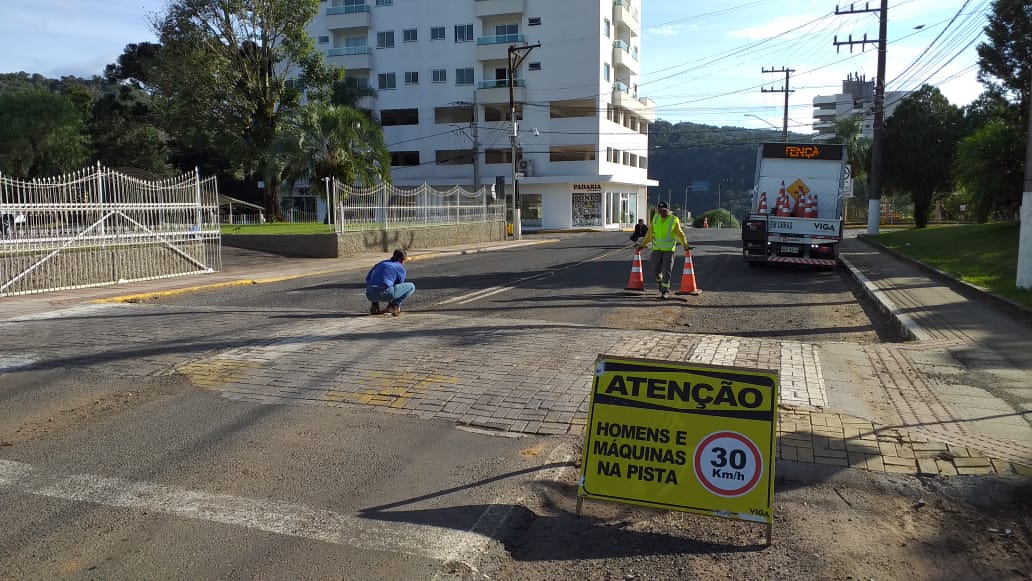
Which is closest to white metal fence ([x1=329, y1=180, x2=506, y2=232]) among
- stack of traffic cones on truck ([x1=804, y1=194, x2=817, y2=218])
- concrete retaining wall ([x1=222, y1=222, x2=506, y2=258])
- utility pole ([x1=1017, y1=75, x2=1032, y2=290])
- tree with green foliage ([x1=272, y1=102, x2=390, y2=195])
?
concrete retaining wall ([x1=222, y1=222, x2=506, y2=258])

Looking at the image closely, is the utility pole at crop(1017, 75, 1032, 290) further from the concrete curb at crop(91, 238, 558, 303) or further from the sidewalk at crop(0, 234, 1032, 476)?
the concrete curb at crop(91, 238, 558, 303)

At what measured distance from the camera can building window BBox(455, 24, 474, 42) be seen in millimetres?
60375

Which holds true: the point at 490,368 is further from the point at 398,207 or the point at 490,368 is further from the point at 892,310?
the point at 398,207

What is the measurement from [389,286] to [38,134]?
48970mm

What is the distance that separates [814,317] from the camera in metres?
12.2

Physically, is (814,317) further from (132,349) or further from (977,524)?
(132,349)

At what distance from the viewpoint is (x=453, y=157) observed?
6156 centimetres

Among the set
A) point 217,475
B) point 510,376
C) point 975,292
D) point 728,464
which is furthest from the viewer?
point 975,292

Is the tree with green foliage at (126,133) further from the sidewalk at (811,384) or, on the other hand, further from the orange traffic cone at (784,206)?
the sidewalk at (811,384)

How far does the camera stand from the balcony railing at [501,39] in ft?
190

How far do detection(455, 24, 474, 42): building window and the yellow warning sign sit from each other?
5962 centimetres

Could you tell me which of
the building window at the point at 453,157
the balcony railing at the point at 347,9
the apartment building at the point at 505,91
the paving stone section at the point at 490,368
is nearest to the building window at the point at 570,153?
the apartment building at the point at 505,91

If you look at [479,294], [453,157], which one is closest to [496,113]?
[453,157]

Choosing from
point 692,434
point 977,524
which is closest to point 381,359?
point 692,434
